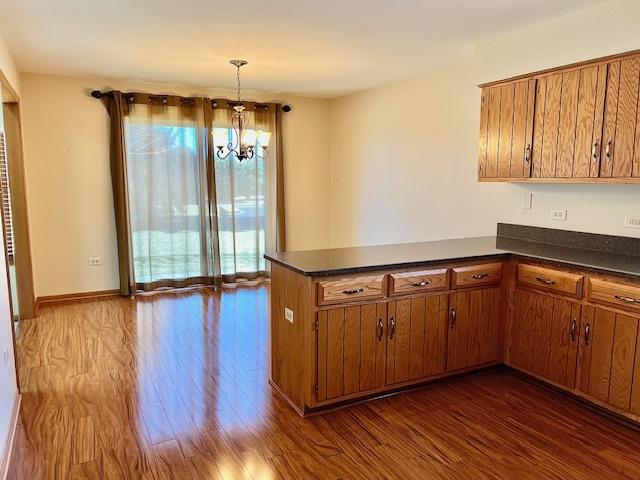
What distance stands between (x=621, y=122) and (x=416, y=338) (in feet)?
5.97

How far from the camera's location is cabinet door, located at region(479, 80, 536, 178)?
11.1ft

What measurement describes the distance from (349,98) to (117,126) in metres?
2.88

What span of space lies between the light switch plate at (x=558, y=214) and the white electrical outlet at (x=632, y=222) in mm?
438

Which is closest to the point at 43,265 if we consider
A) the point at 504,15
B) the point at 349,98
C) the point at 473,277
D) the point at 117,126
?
the point at 117,126

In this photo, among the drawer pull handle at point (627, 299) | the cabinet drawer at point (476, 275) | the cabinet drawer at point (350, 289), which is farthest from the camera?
the cabinet drawer at point (476, 275)

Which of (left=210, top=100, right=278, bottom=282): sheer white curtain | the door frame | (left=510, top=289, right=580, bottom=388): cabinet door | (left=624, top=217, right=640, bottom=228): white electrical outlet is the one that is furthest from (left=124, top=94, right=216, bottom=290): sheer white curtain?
(left=624, top=217, right=640, bottom=228): white electrical outlet

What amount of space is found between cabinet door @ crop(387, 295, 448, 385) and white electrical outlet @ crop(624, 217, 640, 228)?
1281 mm

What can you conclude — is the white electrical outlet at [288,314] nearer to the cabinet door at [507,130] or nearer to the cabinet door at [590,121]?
the cabinet door at [507,130]

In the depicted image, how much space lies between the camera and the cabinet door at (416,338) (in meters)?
2.98

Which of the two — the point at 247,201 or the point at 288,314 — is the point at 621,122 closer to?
the point at 288,314

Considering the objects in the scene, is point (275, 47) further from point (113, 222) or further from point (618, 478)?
point (618, 478)

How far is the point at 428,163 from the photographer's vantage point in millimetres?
4871

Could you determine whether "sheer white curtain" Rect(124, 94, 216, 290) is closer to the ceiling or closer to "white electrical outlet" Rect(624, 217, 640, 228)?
the ceiling

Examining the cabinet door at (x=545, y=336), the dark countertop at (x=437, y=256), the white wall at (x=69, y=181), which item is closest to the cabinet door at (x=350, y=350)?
the dark countertop at (x=437, y=256)
